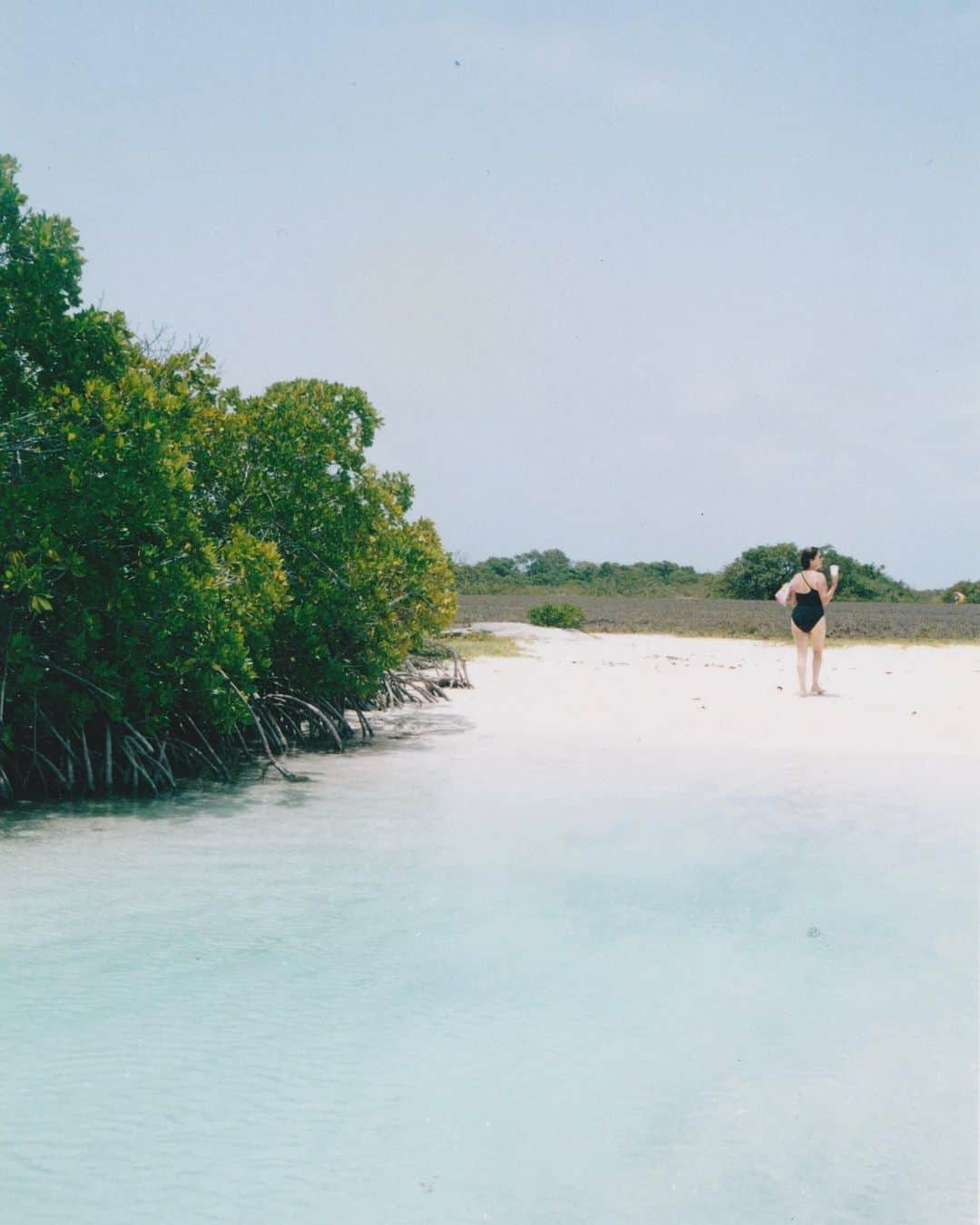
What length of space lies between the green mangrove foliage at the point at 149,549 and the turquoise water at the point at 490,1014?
73 cm

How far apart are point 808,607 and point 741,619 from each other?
1617cm

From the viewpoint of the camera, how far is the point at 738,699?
12.0 meters

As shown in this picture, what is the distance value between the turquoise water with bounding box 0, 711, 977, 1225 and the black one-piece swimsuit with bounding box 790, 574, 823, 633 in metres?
4.32

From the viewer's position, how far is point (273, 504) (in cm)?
855

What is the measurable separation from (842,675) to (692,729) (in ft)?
16.2

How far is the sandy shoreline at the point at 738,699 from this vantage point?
31.2ft

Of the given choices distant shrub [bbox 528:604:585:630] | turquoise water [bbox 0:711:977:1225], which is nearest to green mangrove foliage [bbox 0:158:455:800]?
turquoise water [bbox 0:711:977:1225]

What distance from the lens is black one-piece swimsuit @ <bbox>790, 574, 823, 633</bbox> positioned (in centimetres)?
1118

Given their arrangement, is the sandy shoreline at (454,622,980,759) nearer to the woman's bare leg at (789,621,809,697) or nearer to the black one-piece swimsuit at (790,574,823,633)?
the woman's bare leg at (789,621,809,697)

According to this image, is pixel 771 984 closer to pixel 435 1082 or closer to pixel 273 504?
pixel 435 1082

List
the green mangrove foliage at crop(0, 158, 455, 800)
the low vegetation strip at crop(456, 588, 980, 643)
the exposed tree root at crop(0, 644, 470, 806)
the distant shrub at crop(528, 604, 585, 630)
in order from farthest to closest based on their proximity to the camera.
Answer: the distant shrub at crop(528, 604, 585, 630), the low vegetation strip at crop(456, 588, 980, 643), the exposed tree root at crop(0, 644, 470, 806), the green mangrove foliage at crop(0, 158, 455, 800)

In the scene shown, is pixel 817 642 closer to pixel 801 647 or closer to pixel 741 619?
pixel 801 647

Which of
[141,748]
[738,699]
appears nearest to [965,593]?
[738,699]

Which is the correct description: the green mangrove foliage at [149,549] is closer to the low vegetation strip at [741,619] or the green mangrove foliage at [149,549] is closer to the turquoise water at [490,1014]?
the turquoise water at [490,1014]
